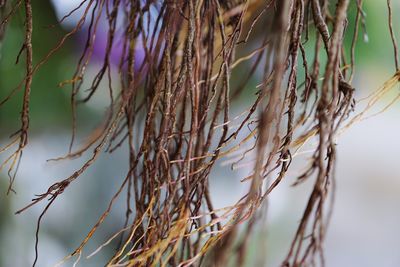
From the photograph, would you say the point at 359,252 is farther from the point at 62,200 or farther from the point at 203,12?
the point at 203,12

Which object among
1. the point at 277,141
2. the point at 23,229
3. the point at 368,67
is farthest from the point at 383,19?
the point at 277,141

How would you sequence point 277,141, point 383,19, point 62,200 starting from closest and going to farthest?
point 277,141 → point 62,200 → point 383,19

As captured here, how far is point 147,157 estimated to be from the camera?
458mm

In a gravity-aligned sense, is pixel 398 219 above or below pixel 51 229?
above

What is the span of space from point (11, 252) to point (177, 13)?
0.89 metres

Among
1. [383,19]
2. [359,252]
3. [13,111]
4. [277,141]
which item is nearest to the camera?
[277,141]

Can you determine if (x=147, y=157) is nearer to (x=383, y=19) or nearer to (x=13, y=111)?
(x=13, y=111)

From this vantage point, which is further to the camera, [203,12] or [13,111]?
[13,111]

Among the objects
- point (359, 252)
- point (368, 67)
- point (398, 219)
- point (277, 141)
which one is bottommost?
point (277, 141)

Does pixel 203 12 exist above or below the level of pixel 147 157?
above

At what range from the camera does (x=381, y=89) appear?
45cm

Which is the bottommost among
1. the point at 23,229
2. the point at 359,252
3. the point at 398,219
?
the point at 23,229

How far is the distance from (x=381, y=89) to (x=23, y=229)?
950 mm

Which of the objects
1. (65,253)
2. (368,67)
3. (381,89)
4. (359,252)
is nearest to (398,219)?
(359,252)
